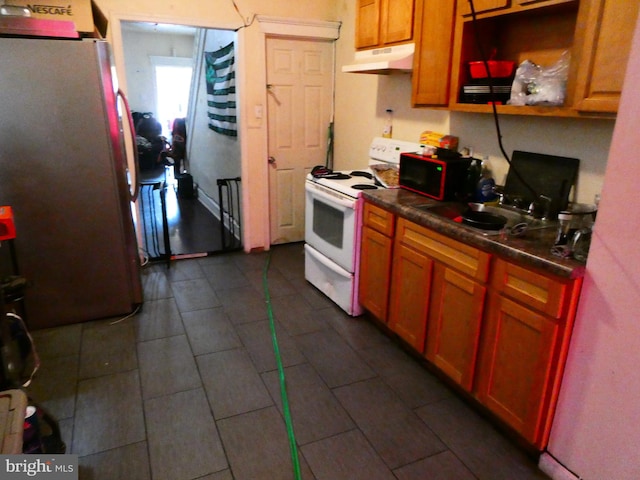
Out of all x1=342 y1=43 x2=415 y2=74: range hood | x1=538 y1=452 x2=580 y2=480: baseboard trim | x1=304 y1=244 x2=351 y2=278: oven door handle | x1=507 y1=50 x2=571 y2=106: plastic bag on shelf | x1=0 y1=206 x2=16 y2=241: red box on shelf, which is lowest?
x1=538 y1=452 x2=580 y2=480: baseboard trim

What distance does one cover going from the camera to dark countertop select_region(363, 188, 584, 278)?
1618 millimetres

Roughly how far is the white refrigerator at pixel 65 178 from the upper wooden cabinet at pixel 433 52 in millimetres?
1912

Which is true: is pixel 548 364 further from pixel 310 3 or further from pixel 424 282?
pixel 310 3

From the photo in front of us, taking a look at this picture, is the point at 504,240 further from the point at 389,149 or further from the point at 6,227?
the point at 6,227

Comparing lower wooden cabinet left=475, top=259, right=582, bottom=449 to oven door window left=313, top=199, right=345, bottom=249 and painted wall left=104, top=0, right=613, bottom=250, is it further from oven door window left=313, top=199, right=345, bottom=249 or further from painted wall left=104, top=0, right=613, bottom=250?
oven door window left=313, top=199, right=345, bottom=249

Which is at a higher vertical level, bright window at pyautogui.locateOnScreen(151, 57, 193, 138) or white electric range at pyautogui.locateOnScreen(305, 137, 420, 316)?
bright window at pyautogui.locateOnScreen(151, 57, 193, 138)

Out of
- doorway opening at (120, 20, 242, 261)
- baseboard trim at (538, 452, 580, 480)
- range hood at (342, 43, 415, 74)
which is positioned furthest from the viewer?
doorway opening at (120, 20, 242, 261)

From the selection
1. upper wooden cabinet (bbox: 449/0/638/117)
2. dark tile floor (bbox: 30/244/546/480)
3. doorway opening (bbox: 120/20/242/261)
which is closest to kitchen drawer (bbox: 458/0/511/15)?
upper wooden cabinet (bbox: 449/0/638/117)

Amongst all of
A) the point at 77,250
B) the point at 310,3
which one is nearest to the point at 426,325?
the point at 77,250

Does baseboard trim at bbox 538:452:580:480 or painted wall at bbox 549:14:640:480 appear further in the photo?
baseboard trim at bbox 538:452:580:480

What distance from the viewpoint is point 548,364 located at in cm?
170

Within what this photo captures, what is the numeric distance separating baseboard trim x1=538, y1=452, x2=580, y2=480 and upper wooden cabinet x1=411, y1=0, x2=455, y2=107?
1.90 meters

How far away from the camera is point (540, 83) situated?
6.81ft

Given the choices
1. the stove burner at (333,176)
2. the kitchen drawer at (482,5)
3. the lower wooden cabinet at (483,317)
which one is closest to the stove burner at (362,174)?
the stove burner at (333,176)
